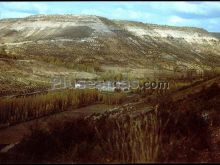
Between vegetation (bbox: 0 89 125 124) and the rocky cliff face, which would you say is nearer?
vegetation (bbox: 0 89 125 124)

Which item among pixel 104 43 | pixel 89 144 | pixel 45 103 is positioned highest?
pixel 89 144

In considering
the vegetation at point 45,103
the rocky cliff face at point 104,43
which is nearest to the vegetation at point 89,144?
the vegetation at point 45,103

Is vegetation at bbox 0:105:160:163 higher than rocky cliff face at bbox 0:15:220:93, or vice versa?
vegetation at bbox 0:105:160:163

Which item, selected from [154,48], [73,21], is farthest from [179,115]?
[73,21]

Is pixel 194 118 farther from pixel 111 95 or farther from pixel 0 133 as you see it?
pixel 111 95

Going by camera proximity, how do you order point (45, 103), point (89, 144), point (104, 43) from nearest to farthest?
point (89, 144) → point (45, 103) → point (104, 43)

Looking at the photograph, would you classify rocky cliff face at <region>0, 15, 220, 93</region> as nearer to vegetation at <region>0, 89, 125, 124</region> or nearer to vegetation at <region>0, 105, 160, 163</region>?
vegetation at <region>0, 89, 125, 124</region>

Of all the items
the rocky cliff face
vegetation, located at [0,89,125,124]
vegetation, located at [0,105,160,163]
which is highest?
vegetation, located at [0,105,160,163]

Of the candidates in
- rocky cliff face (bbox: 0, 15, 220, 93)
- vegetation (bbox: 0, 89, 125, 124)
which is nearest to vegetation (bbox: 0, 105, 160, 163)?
vegetation (bbox: 0, 89, 125, 124)

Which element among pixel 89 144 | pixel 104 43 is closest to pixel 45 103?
pixel 89 144

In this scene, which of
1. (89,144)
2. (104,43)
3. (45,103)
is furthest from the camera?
(104,43)

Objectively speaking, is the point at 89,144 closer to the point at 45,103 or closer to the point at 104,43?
the point at 45,103
